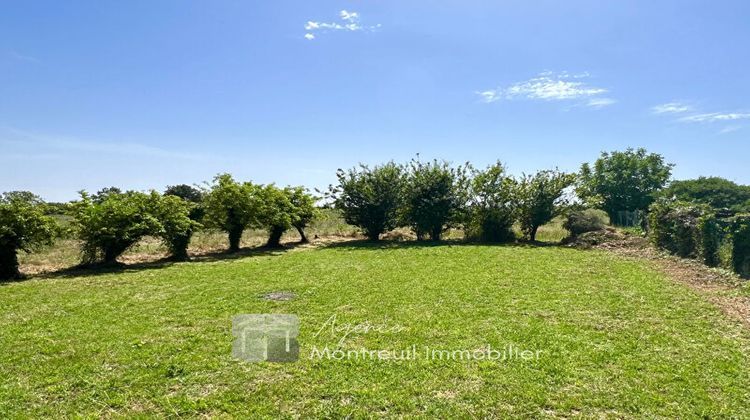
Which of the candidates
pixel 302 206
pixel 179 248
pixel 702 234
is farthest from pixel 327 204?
pixel 702 234

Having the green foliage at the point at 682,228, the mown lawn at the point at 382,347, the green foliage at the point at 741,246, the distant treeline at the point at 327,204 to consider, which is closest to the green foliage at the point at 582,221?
the distant treeline at the point at 327,204

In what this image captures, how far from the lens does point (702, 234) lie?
40.8 ft

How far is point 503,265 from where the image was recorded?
11.8m

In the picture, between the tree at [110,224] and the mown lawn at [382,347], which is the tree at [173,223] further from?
the mown lawn at [382,347]

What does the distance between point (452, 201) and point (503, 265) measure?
28.9 ft

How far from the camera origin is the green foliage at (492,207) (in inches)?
781

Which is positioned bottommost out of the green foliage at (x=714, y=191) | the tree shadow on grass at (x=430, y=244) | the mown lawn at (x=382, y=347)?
the mown lawn at (x=382, y=347)

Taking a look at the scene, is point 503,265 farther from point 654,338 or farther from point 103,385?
point 103,385

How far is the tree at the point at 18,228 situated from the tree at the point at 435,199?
1455 centimetres

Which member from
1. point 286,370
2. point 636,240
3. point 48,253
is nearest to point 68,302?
point 286,370

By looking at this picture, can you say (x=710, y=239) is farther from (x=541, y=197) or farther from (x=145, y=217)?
(x=145, y=217)

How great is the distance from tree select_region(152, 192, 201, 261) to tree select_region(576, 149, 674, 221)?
111 ft

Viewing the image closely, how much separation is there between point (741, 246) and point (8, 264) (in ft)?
63.7

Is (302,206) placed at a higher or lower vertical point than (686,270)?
higher
